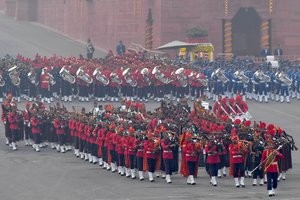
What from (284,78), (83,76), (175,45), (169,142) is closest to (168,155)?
(169,142)

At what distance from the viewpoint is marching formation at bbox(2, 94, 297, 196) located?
30953 millimetres

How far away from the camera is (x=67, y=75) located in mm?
48219

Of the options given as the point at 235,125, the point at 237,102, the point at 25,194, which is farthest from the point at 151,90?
the point at 25,194

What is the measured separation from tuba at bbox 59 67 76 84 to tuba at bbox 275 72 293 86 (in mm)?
8765

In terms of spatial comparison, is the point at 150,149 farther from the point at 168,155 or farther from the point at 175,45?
the point at 175,45

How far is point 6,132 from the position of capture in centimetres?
3784

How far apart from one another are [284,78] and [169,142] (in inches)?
725

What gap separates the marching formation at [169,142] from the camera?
102 ft

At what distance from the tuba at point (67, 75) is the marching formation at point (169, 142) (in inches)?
418

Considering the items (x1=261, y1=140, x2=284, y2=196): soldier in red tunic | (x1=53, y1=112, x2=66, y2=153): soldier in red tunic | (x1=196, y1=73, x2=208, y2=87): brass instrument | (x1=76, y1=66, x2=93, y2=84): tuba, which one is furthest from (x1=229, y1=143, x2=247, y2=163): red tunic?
(x1=76, y1=66, x2=93, y2=84): tuba

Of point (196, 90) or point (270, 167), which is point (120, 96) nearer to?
point (196, 90)

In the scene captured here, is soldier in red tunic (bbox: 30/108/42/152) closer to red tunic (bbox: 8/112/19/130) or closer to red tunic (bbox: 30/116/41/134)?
red tunic (bbox: 30/116/41/134)

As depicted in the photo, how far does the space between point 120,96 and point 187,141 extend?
1781 centimetres

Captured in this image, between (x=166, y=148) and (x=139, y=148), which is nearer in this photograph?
(x=166, y=148)
